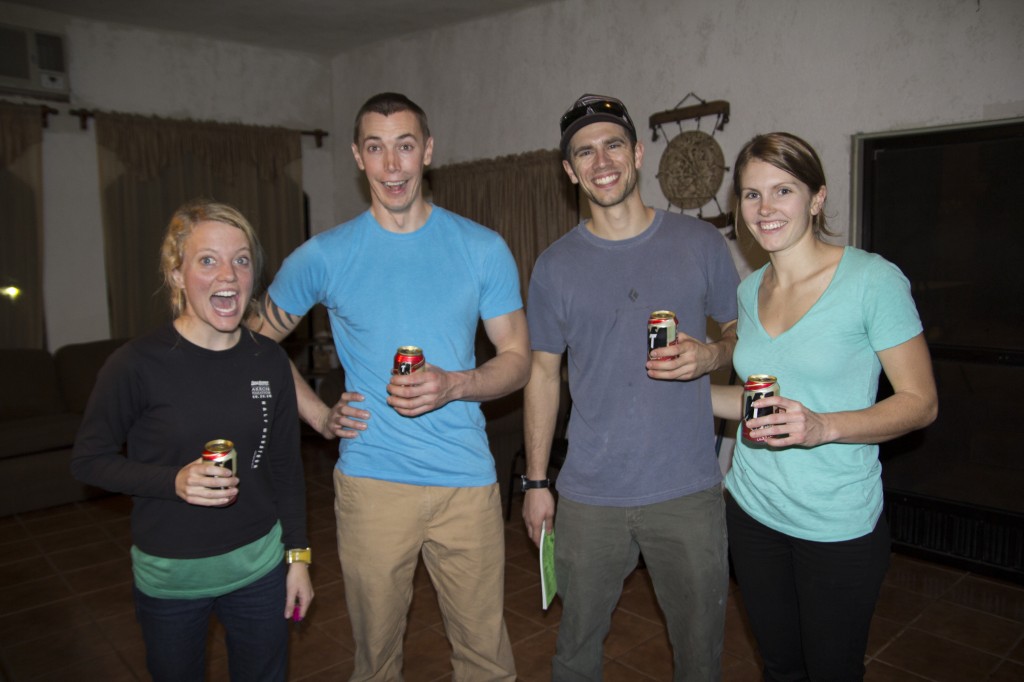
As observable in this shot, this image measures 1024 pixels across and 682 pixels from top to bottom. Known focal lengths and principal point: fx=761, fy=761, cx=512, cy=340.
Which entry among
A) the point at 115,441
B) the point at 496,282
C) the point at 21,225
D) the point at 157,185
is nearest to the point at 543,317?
the point at 496,282

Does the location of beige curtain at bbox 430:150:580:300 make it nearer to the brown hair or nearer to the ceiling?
the ceiling

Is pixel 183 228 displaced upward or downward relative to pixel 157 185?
downward

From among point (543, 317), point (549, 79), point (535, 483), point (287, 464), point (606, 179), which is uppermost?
point (549, 79)

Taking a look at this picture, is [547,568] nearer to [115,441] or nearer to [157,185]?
[115,441]

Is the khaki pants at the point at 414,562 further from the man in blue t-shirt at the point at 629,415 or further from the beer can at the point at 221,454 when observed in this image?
the beer can at the point at 221,454

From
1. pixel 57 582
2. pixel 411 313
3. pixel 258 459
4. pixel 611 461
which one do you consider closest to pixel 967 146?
pixel 611 461

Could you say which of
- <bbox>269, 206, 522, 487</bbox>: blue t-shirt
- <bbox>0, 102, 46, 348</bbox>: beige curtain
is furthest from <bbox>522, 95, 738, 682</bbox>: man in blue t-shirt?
<bbox>0, 102, 46, 348</bbox>: beige curtain

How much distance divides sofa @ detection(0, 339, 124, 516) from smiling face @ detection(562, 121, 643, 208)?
4.02m

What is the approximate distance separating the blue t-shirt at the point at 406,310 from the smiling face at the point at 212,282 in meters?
0.27

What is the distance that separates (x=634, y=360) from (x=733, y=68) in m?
3.05

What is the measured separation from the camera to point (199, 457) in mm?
1555

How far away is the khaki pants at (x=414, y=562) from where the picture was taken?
6.06 ft

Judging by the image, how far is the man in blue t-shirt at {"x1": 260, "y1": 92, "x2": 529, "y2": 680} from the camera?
1.84 metres

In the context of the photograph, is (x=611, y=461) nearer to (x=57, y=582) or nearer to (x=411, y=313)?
(x=411, y=313)
